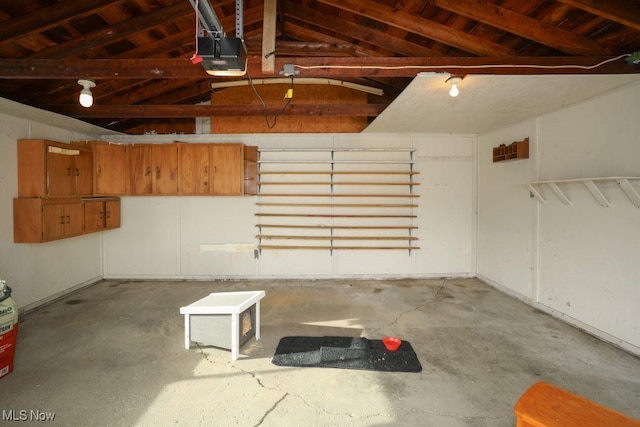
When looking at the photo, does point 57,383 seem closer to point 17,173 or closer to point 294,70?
point 17,173

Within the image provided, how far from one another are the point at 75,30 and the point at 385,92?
405 cm

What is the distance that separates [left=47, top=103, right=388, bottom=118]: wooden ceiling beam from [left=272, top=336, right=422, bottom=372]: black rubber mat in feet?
9.68

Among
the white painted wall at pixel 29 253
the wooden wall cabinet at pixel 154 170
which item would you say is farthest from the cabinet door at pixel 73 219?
the wooden wall cabinet at pixel 154 170

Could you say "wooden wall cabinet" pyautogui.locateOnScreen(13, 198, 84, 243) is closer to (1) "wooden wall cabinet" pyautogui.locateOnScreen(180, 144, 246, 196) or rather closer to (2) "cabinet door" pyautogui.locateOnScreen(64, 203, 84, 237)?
(2) "cabinet door" pyautogui.locateOnScreen(64, 203, 84, 237)

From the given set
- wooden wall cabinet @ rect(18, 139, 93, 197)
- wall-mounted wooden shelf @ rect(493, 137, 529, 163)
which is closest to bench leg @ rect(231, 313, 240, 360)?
wooden wall cabinet @ rect(18, 139, 93, 197)

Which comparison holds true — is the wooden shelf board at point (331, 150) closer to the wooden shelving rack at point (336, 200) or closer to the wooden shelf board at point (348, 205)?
the wooden shelving rack at point (336, 200)

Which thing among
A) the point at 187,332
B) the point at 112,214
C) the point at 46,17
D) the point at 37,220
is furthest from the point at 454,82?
the point at 112,214

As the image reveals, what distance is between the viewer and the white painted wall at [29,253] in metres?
3.51

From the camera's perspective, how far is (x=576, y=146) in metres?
3.32

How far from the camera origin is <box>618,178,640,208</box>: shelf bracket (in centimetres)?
263

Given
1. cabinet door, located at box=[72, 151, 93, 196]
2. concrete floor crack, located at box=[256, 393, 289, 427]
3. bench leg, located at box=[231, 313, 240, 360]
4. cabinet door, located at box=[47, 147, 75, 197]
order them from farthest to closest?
cabinet door, located at box=[72, 151, 93, 196] → cabinet door, located at box=[47, 147, 75, 197] → bench leg, located at box=[231, 313, 240, 360] → concrete floor crack, located at box=[256, 393, 289, 427]

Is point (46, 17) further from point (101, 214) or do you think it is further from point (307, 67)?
point (101, 214)

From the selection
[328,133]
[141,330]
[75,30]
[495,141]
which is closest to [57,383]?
[141,330]

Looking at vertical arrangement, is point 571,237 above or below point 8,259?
above
